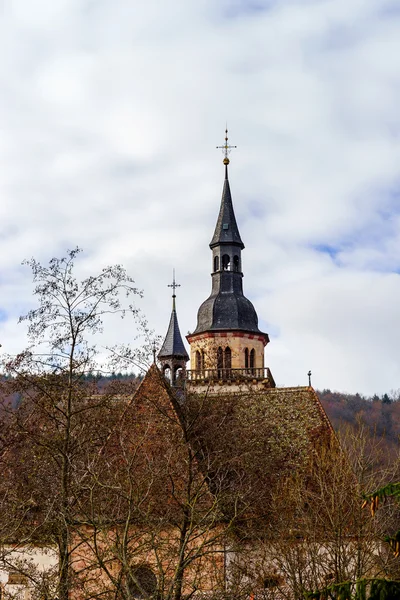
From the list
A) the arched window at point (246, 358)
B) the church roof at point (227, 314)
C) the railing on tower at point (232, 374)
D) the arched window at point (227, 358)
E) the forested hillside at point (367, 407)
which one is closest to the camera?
the railing on tower at point (232, 374)

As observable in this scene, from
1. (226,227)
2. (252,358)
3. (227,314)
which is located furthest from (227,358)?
(226,227)

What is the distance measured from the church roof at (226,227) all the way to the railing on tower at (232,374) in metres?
8.60

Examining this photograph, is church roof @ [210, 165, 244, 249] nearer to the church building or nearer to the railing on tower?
the church building

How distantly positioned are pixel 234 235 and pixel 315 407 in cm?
2063

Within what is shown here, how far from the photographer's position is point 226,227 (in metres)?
55.3

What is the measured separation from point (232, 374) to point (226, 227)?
36.0ft

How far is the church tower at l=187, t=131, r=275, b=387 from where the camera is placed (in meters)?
50.2

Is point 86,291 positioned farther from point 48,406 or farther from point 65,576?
point 65,576

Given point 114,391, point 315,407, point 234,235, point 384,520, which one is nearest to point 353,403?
point 234,235

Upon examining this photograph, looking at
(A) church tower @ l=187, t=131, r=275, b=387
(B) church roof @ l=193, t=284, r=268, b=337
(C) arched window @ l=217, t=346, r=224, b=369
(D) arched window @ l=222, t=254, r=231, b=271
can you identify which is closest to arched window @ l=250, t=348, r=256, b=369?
(A) church tower @ l=187, t=131, r=275, b=387

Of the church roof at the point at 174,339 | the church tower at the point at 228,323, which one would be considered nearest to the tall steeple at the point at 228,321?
the church tower at the point at 228,323

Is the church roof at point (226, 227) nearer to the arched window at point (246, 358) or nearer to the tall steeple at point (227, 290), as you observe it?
the tall steeple at point (227, 290)

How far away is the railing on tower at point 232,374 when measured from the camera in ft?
154

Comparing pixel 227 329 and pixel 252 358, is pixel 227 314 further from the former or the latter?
pixel 252 358
